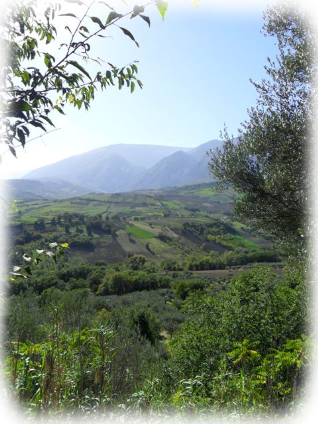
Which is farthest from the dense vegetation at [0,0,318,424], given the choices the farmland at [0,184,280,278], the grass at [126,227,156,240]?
the grass at [126,227,156,240]

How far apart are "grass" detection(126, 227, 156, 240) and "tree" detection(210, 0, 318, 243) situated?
10754cm

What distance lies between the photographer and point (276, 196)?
9891 millimetres

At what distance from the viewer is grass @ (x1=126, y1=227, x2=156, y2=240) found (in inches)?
4687

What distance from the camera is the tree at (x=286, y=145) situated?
905 cm

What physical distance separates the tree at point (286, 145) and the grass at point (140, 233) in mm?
107542

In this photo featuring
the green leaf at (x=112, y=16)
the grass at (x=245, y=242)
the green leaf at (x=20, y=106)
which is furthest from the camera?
the grass at (x=245, y=242)

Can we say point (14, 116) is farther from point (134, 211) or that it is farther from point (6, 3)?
point (134, 211)

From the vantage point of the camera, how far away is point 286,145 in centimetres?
931

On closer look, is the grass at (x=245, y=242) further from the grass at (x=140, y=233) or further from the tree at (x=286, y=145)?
the tree at (x=286, y=145)

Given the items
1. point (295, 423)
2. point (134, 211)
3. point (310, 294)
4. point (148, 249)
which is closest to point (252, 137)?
point (310, 294)

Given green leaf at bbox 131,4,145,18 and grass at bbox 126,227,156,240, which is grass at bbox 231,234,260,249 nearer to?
grass at bbox 126,227,156,240

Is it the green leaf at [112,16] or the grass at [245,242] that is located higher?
the green leaf at [112,16]

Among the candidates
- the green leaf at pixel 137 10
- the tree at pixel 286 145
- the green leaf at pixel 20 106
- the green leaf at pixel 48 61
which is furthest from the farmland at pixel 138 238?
the green leaf at pixel 20 106

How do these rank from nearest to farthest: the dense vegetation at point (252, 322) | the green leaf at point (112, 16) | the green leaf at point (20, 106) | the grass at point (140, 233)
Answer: the green leaf at point (20, 106), the green leaf at point (112, 16), the dense vegetation at point (252, 322), the grass at point (140, 233)
